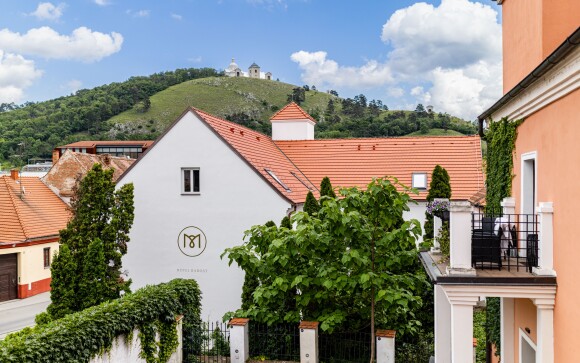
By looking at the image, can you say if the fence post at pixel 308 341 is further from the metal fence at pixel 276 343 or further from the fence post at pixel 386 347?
the fence post at pixel 386 347

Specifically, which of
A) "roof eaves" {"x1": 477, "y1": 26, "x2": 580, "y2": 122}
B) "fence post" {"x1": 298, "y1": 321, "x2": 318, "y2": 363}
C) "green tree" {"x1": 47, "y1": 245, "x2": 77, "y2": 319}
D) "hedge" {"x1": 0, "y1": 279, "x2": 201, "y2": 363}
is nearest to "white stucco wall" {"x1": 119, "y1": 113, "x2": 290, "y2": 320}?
"green tree" {"x1": 47, "y1": 245, "x2": 77, "y2": 319}

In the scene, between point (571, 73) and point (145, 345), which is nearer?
point (571, 73)

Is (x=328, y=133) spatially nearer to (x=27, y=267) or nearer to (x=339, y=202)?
(x=27, y=267)

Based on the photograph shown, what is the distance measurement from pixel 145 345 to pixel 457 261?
8863mm

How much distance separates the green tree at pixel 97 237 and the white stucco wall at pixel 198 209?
1.35 meters

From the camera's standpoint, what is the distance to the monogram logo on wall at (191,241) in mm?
19219

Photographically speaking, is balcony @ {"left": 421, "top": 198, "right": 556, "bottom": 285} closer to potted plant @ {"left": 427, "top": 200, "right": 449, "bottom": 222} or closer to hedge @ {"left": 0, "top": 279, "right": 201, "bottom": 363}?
potted plant @ {"left": 427, "top": 200, "right": 449, "bottom": 222}

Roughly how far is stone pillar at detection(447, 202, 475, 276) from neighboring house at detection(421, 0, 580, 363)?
0.01 metres

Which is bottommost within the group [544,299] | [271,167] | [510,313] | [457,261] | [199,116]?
[510,313]

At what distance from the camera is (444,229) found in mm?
8891

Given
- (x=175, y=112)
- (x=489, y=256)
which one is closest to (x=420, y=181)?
(x=489, y=256)

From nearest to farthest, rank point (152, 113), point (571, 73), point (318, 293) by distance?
point (571, 73), point (318, 293), point (152, 113)

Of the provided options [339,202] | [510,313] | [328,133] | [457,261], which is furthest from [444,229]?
[328,133]

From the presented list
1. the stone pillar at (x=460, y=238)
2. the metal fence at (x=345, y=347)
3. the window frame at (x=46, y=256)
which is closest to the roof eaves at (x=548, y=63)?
the stone pillar at (x=460, y=238)
